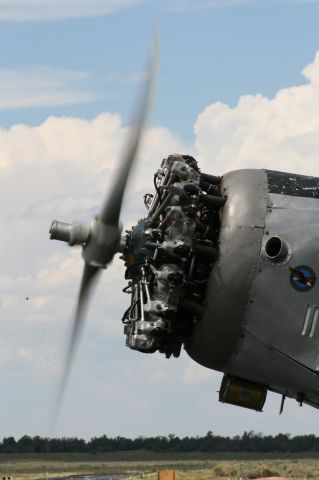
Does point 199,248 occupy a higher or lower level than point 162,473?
higher

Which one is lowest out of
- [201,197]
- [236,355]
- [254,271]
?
[236,355]

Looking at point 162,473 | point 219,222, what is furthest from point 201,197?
point 162,473

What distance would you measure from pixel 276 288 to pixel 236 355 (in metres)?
2.37

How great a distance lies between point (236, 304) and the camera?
2966 centimetres

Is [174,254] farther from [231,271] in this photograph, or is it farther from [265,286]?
[265,286]

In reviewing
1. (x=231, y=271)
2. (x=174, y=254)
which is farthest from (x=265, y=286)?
(x=174, y=254)

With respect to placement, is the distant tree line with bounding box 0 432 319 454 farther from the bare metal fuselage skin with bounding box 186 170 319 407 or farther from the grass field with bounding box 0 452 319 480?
the bare metal fuselage skin with bounding box 186 170 319 407

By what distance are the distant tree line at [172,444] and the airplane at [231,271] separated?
226 ft

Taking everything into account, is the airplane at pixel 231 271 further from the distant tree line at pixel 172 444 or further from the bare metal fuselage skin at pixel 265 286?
the distant tree line at pixel 172 444

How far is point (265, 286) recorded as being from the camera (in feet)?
97.1

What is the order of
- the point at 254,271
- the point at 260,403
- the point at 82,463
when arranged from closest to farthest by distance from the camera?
the point at 254,271
the point at 260,403
the point at 82,463

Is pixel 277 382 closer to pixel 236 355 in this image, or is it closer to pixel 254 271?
pixel 236 355

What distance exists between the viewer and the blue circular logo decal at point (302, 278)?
1168 inches

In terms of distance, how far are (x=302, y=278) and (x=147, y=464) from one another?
6346 centimetres
